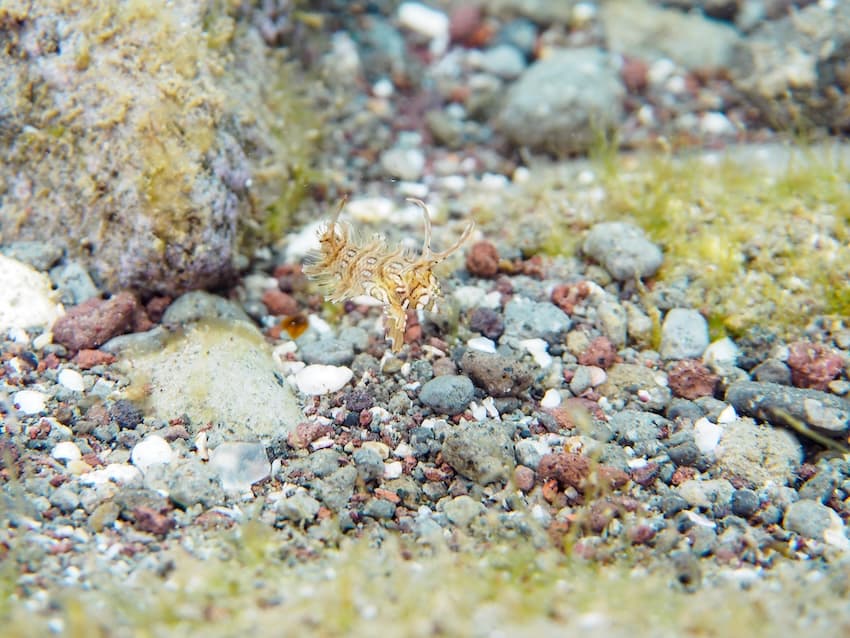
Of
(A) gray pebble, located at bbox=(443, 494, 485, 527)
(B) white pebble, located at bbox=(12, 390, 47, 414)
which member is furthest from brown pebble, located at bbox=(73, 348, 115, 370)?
(A) gray pebble, located at bbox=(443, 494, 485, 527)

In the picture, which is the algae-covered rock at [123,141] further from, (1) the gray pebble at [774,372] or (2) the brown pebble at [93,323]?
(1) the gray pebble at [774,372]

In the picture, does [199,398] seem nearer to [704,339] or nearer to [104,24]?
[104,24]

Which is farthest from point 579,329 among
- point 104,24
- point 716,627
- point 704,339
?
point 104,24

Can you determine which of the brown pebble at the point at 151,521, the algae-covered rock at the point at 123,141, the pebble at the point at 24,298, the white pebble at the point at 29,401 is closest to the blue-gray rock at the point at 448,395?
the brown pebble at the point at 151,521

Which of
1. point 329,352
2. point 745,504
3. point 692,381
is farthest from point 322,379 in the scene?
point 745,504

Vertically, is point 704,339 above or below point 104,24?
below

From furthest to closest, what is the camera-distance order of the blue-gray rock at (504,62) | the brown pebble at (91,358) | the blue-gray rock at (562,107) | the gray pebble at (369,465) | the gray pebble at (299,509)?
1. the blue-gray rock at (504,62)
2. the blue-gray rock at (562,107)
3. the brown pebble at (91,358)
4. the gray pebble at (369,465)
5. the gray pebble at (299,509)
